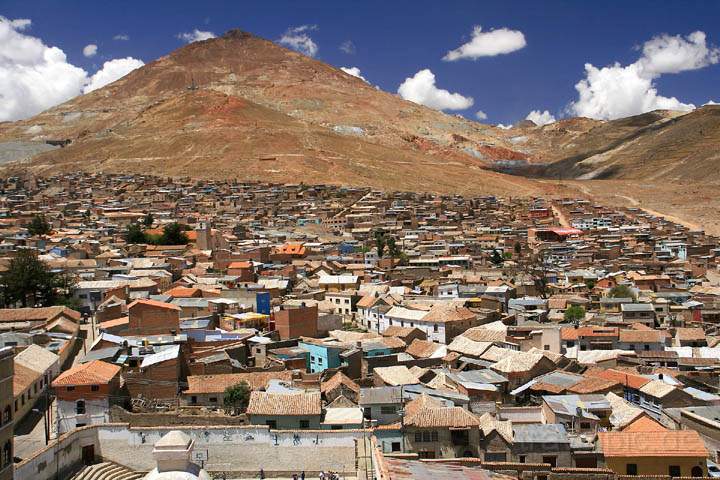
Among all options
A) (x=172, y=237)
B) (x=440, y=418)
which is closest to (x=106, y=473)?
(x=440, y=418)

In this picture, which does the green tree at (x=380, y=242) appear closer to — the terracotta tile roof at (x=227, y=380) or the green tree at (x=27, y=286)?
the green tree at (x=27, y=286)

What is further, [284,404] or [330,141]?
[330,141]

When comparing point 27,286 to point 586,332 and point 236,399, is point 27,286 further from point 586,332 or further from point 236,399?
point 586,332

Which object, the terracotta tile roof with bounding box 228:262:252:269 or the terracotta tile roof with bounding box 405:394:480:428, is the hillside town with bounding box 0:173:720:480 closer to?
the terracotta tile roof with bounding box 405:394:480:428

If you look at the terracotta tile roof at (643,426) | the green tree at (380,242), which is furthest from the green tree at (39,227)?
the terracotta tile roof at (643,426)

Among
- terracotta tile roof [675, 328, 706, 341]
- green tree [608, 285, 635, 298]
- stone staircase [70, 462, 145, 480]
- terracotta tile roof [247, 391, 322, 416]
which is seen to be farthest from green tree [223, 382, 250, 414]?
green tree [608, 285, 635, 298]

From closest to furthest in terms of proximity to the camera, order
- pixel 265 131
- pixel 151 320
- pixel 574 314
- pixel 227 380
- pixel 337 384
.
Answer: pixel 337 384 < pixel 227 380 < pixel 151 320 < pixel 574 314 < pixel 265 131

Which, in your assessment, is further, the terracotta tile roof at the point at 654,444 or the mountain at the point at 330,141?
the mountain at the point at 330,141
